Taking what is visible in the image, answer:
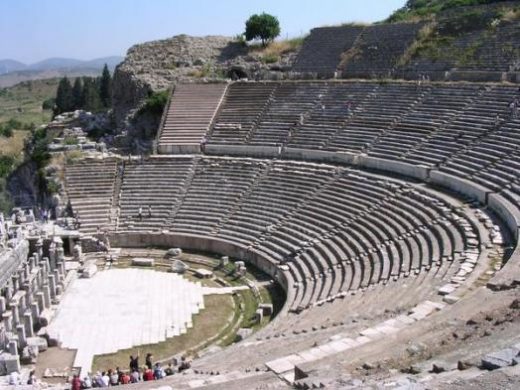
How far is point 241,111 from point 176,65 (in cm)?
842

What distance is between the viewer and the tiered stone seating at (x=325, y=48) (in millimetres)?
39000

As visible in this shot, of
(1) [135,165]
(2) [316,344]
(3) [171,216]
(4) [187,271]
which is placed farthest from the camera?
(1) [135,165]

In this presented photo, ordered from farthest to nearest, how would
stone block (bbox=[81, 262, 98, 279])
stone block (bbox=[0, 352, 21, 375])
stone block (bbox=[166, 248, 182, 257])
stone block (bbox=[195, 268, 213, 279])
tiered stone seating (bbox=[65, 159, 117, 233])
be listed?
tiered stone seating (bbox=[65, 159, 117, 233]), stone block (bbox=[166, 248, 182, 257]), stone block (bbox=[81, 262, 98, 279]), stone block (bbox=[195, 268, 213, 279]), stone block (bbox=[0, 352, 21, 375])

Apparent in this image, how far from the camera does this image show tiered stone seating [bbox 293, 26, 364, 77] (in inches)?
1535

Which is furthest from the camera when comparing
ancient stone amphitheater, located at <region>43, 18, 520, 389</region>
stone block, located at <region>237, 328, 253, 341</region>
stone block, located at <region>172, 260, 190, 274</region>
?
stone block, located at <region>172, 260, 190, 274</region>

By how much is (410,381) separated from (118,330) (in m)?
13.0

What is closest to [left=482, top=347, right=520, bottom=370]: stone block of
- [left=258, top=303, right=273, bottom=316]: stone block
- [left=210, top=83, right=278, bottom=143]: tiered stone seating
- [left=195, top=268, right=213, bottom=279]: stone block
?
[left=258, top=303, right=273, bottom=316]: stone block

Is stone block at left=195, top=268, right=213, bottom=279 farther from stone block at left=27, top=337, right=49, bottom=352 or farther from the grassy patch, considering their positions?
the grassy patch

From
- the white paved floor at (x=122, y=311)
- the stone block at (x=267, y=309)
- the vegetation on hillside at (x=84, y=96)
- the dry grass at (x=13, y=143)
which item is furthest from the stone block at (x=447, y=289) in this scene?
the vegetation on hillside at (x=84, y=96)

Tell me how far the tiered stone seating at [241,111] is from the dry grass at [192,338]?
1237cm

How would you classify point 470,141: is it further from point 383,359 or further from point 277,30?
A: point 277,30

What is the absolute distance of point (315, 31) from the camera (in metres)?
42.9

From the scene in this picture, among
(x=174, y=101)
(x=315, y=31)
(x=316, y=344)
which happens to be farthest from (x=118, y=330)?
(x=315, y=31)

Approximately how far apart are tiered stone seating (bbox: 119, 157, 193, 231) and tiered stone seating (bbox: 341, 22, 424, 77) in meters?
11.4
